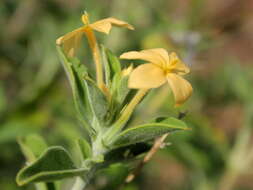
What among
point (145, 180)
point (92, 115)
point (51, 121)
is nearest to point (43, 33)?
point (51, 121)

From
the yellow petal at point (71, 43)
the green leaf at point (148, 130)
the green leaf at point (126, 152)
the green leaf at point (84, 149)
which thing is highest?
the yellow petal at point (71, 43)

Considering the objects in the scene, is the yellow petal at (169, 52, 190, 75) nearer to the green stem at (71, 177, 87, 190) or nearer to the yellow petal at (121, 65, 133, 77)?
the yellow petal at (121, 65, 133, 77)

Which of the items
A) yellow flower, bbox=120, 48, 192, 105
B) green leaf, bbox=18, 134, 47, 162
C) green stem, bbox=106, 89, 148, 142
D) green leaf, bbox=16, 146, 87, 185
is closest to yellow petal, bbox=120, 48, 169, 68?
yellow flower, bbox=120, 48, 192, 105

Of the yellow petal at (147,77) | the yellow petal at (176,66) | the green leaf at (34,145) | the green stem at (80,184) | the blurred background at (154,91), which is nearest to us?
the yellow petal at (147,77)

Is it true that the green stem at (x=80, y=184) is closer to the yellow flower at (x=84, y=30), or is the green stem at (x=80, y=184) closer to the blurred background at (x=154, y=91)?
the yellow flower at (x=84, y=30)

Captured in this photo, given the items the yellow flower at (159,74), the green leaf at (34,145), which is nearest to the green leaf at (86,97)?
the yellow flower at (159,74)

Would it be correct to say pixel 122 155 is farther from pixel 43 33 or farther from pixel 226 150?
pixel 43 33

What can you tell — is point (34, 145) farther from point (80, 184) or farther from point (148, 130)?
point (148, 130)
